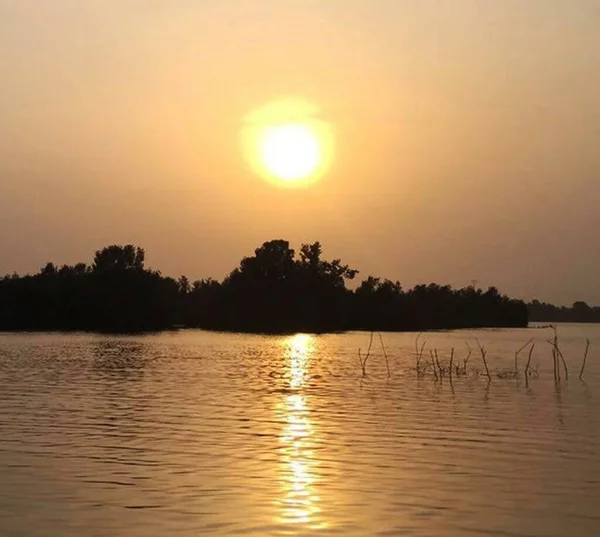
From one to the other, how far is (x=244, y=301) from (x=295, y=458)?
133 meters

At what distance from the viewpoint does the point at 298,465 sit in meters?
18.6

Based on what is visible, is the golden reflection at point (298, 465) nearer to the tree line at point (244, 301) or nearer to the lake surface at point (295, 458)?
the lake surface at point (295, 458)

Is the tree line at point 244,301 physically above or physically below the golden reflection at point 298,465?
above

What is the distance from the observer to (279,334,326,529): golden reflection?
46.4 ft

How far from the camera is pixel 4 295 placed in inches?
4887

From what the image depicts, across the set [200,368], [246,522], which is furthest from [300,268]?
[246,522]

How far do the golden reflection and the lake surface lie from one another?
44 millimetres

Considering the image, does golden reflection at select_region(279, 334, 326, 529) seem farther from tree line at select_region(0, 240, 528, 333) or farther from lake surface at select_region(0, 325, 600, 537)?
tree line at select_region(0, 240, 528, 333)

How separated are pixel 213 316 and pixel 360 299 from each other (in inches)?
1120

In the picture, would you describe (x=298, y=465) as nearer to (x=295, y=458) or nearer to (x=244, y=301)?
(x=295, y=458)

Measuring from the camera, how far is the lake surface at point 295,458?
13859 millimetres

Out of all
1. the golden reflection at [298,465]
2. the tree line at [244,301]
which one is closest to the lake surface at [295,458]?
the golden reflection at [298,465]

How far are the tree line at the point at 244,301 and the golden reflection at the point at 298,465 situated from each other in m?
98.9

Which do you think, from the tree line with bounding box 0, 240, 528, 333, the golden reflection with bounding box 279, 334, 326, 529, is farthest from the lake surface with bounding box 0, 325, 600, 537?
the tree line with bounding box 0, 240, 528, 333
